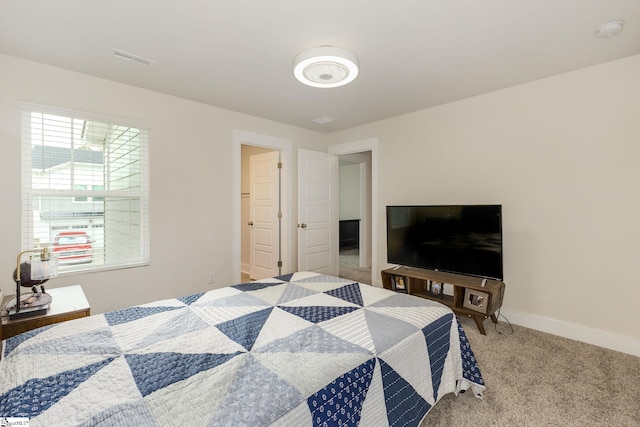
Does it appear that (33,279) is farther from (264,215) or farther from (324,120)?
(324,120)

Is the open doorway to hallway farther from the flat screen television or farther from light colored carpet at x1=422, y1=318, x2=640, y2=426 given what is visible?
light colored carpet at x1=422, y1=318, x2=640, y2=426

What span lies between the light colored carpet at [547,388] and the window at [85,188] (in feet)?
10.1

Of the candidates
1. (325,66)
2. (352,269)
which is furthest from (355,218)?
(325,66)

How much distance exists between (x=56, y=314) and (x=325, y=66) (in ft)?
8.08

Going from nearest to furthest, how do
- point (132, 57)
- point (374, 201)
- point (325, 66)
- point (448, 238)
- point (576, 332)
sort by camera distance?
point (325, 66)
point (132, 57)
point (576, 332)
point (448, 238)
point (374, 201)

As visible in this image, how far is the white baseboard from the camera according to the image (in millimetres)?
2408

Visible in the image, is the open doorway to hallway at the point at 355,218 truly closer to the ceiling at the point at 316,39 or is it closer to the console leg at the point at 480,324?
the console leg at the point at 480,324

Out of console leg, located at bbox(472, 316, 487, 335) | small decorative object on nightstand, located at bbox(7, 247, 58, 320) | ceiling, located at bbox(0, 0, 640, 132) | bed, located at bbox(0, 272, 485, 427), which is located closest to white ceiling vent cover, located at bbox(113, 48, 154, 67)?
ceiling, located at bbox(0, 0, 640, 132)

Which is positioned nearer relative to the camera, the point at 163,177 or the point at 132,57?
the point at 132,57

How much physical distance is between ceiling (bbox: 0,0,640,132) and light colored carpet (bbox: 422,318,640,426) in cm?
246

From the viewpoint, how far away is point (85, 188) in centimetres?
273

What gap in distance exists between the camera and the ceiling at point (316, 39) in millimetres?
1818

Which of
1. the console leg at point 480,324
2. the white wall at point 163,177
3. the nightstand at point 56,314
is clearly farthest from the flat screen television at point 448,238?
the nightstand at point 56,314

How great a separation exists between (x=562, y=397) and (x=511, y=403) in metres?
0.37
